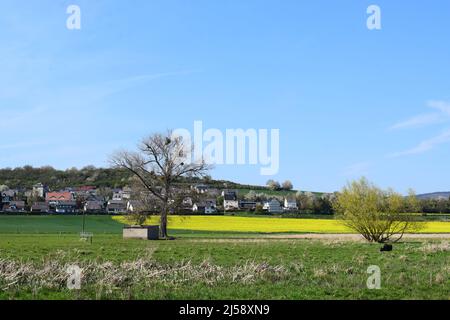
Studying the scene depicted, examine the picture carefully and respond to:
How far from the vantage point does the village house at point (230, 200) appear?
115750 mm

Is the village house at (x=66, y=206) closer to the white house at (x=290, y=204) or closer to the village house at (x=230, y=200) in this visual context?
the village house at (x=230, y=200)

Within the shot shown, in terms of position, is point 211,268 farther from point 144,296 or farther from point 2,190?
point 2,190

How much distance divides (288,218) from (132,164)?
4507 cm

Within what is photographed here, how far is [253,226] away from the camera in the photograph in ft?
263

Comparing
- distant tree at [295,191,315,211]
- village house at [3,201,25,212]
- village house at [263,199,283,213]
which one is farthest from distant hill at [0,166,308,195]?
distant tree at [295,191,315,211]

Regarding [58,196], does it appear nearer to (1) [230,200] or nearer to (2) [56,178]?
(2) [56,178]

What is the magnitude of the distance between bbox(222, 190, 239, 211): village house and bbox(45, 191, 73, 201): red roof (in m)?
43.1

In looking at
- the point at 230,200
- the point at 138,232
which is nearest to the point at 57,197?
the point at 230,200

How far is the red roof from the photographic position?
139500 millimetres

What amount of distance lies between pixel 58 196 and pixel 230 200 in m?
47.4

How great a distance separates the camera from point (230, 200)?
408ft

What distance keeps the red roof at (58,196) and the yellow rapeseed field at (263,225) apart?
58142 millimetres

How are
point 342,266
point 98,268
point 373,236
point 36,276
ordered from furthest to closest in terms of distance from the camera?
point 373,236
point 342,266
point 98,268
point 36,276
